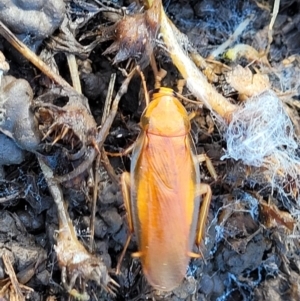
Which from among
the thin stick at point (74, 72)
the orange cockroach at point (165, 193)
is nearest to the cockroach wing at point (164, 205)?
the orange cockroach at point (165, 193)

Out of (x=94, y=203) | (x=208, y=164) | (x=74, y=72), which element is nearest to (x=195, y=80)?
(x=208, y=164)

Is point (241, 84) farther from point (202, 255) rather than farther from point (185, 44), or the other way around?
point (202, 255)

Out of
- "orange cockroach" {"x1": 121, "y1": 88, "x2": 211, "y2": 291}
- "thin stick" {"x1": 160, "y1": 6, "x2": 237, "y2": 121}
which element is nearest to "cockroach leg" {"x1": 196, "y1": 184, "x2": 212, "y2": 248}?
"orange cockroach" {"x1": 121, "y1": 88, "x2": 211, "y2": 291}

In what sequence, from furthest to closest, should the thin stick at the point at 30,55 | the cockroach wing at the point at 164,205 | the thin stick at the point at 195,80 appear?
the thin stick at the point at 195,80
the cockroach wing at the point at 164,205
the thin stick at the point at 30,55

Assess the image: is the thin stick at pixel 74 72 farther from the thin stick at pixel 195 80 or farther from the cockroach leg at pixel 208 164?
the cockroach leg at pixel 208 164

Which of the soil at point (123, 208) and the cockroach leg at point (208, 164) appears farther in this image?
the cockroach leg at point (208, 164)

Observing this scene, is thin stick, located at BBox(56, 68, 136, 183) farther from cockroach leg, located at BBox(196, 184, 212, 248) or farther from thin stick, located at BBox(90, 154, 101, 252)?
cockroach leg, located at BBox(196, 184, 212, 248)

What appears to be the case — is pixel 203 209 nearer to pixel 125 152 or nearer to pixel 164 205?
pixel 164 205
